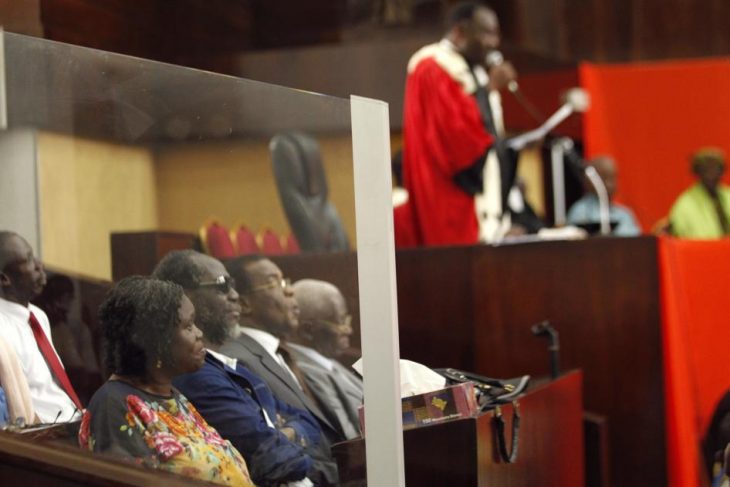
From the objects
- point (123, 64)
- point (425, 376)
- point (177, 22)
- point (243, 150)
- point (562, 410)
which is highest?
point (177, 22)

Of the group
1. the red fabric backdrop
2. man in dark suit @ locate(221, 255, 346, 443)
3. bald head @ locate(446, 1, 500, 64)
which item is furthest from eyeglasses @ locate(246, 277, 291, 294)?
the red fabric backdrop

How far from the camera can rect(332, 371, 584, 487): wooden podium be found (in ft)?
7.08

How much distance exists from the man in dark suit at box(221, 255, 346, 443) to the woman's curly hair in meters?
0.13

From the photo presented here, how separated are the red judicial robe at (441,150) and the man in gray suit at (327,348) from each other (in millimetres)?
2430

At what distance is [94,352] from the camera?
6.03 ft

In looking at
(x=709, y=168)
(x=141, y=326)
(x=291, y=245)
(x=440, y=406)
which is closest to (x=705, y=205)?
(x=709, y=168)

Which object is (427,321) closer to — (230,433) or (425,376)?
(425,376)

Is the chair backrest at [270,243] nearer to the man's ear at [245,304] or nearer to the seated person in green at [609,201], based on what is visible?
the man's ear at [245,304]

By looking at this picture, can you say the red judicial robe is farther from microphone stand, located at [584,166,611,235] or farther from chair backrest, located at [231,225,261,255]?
chair backrest, located at [231,225,261,255]

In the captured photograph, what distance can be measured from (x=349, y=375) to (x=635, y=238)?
184 cm

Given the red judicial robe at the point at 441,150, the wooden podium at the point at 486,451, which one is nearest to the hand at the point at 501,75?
the red judicial robe at the point at 441,150

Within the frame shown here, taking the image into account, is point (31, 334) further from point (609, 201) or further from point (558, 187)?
point (558, 187)

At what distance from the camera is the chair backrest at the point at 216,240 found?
1.95m

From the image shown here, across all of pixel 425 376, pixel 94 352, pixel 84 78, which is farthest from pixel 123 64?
pixel 425 376
